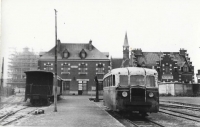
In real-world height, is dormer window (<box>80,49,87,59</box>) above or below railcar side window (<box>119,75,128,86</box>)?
above

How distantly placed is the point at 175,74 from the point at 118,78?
47.6 metres

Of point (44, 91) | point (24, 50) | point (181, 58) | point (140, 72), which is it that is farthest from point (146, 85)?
point (24, 50)

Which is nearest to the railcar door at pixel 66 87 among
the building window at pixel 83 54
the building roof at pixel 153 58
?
the building window at pixel 83 54

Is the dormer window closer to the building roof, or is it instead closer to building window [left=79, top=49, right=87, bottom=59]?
building window [left=79, top=49, right=87, bottom=59]

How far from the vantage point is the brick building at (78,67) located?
180 ft

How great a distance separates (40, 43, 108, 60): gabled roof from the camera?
56188mm

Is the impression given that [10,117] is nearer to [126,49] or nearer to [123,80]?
[123,80]

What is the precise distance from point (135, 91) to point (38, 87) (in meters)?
13.7

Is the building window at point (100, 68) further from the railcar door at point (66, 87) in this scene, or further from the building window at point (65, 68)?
the railcar door at point (66, 87)

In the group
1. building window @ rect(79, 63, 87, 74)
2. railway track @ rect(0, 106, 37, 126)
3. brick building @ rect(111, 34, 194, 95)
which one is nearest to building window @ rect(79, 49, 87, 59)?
building window @ rect(79, 63, 87, 74)

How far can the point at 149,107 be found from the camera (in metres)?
13.0

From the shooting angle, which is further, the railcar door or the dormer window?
the dormer window

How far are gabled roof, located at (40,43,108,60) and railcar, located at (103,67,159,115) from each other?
1681 inches

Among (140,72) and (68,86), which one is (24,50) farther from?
(140,72)
